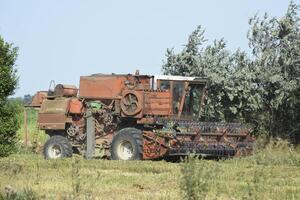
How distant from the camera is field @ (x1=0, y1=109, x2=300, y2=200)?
8.28m

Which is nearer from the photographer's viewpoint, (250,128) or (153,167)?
(153,167)

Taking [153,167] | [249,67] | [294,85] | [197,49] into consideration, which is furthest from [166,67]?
[153,167]

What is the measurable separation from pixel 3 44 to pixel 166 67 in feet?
47.2

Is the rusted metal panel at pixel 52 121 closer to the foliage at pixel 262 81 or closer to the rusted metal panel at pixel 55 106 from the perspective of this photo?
the rusted metal panel at pixel 55 106

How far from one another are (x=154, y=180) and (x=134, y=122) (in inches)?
290

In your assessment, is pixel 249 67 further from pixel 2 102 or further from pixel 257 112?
pixel 2 102

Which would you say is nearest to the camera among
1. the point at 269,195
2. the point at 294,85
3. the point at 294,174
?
the point at 269,195

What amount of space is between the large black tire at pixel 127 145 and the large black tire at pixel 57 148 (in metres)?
1.96

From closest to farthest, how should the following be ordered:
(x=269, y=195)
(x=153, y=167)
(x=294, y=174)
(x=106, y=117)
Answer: (x=269, y=195)
(x=294, y=174)
(x=153, y=167)
(x=106, y=117)

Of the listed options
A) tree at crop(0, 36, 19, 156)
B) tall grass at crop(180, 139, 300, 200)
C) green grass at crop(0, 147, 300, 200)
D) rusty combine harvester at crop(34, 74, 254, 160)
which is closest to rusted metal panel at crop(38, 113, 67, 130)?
rusty combine harvester at crop(34, 74, 254, 160)

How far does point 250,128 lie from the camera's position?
20391mm

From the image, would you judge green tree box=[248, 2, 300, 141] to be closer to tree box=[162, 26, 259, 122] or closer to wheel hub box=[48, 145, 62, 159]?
tree box=[162, 26, 259, 122]

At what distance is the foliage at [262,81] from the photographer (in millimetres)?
24062

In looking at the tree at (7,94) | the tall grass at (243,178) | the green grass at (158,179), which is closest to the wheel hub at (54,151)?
the green grass at (158,179)
